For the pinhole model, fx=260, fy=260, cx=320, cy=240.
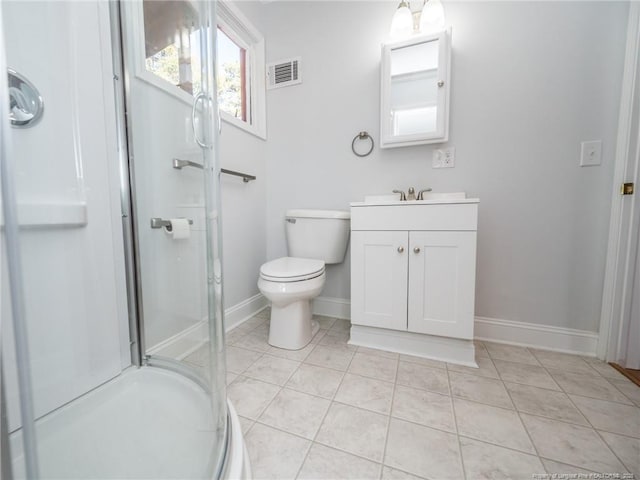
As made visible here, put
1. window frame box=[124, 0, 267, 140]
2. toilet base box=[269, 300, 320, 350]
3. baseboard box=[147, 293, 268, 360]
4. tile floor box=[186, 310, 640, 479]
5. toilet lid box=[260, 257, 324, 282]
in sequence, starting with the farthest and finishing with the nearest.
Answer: window frame box=[124, 0, 267, 140], toilet base box=[269, 300, 320, 350], toilet lid box=[260, 257, 324, 282], baseboard box=[147, 293, 268, 360], tile floor box=[186, 310, 640, 479]

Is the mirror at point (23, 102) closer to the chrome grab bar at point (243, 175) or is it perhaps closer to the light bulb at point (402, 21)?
the chrome grab bar at point (243, 175)

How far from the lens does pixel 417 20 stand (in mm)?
1473

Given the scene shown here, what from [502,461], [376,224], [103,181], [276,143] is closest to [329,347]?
[376,224]

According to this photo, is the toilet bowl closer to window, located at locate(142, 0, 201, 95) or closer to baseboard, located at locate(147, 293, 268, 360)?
baseboard, located at locate(147, 293, 268, 360)

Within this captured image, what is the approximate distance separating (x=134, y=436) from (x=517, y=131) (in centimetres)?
204

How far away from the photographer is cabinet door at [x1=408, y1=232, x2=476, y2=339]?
3.98 feet

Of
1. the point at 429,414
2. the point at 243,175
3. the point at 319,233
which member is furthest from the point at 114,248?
the point at 429,414

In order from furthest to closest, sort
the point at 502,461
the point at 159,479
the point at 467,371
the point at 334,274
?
the point at 334,274
the point at 467,371
the point at 502,461
the point at 159,479

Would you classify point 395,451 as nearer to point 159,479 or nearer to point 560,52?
point 159,479

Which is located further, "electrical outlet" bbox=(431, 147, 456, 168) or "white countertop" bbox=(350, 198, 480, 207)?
"electrical outlet" bbox=(431, 147, 456, 168)

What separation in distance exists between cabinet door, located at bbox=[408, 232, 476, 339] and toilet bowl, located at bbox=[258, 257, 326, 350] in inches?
19.4

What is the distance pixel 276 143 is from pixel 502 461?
1.96 meters

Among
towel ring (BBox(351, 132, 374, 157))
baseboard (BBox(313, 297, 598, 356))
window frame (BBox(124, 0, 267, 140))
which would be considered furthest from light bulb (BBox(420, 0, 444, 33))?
baseboard (BBox(313, 297, 598, 356))

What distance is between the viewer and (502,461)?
2.42 ft
